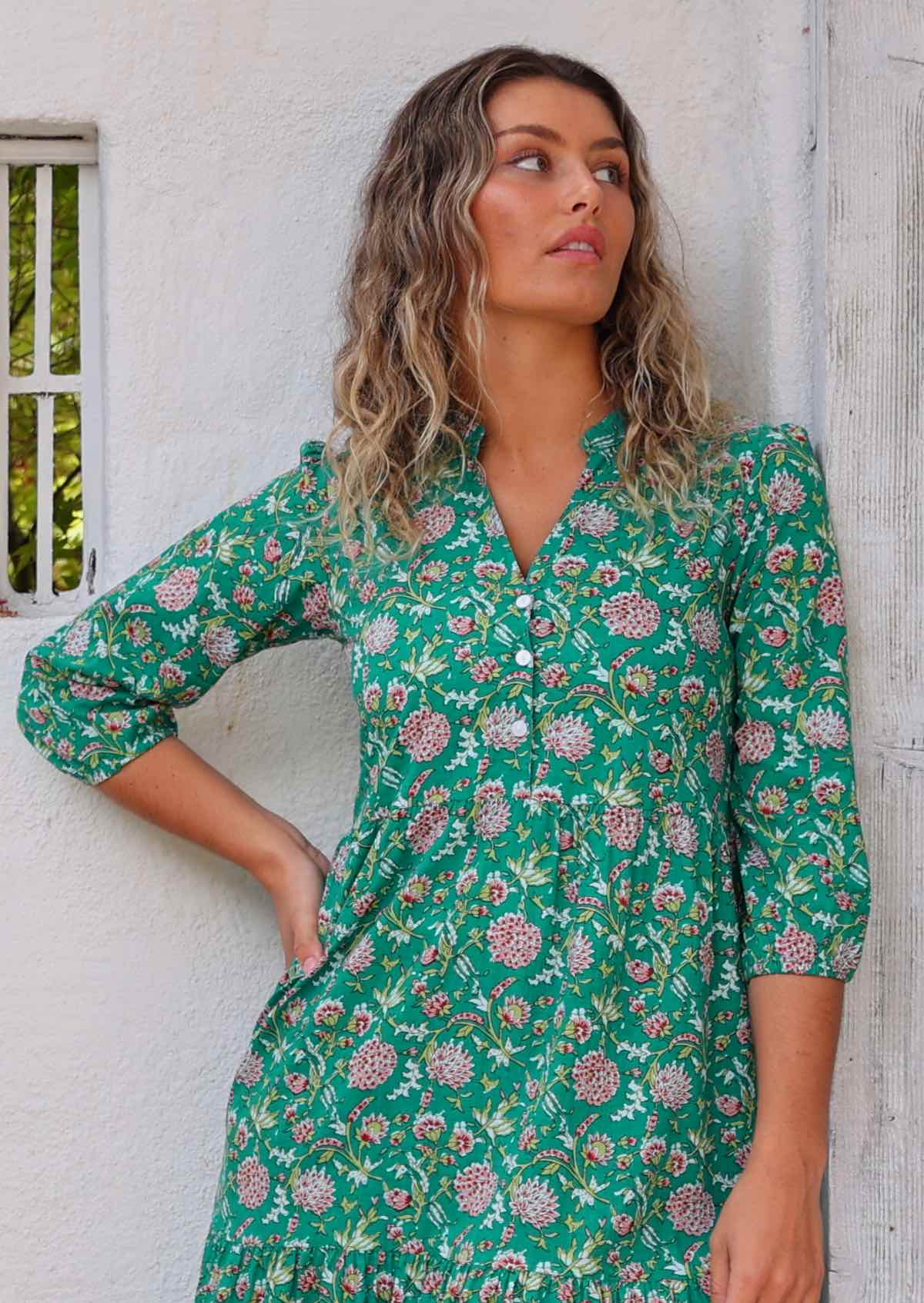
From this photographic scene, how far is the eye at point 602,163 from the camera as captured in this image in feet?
6.42

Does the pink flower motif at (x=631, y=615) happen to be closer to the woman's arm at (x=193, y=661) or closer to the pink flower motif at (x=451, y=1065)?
the woman's arm at (x=193, y=661)

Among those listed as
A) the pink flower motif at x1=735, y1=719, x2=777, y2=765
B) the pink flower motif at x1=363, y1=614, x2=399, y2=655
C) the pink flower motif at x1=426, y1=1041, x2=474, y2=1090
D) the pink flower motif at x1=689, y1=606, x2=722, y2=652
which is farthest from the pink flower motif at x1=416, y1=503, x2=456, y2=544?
the pink flower motif at x1=426, y1=1041, x2=474, y2=1090

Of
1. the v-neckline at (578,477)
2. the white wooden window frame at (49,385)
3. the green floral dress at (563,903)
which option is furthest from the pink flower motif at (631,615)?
the white wooden window frame at (49,385)

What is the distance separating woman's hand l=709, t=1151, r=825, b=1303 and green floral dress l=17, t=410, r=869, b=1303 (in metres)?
0.04

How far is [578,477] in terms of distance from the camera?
200 centimetres

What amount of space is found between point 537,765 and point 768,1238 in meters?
0.59

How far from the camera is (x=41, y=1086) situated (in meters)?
2.25

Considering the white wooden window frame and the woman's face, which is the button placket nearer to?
the woman's face

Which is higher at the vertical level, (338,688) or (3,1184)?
(338,688)

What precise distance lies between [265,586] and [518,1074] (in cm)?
72

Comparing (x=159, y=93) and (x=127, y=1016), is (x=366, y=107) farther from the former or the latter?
(x=127, y=1016)

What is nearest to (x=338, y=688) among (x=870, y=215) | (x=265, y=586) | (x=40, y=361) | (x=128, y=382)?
(x=265, y=586)

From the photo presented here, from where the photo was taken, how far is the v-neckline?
74.9 inches

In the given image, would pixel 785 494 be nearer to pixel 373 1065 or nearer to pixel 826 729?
pixel 826 729
